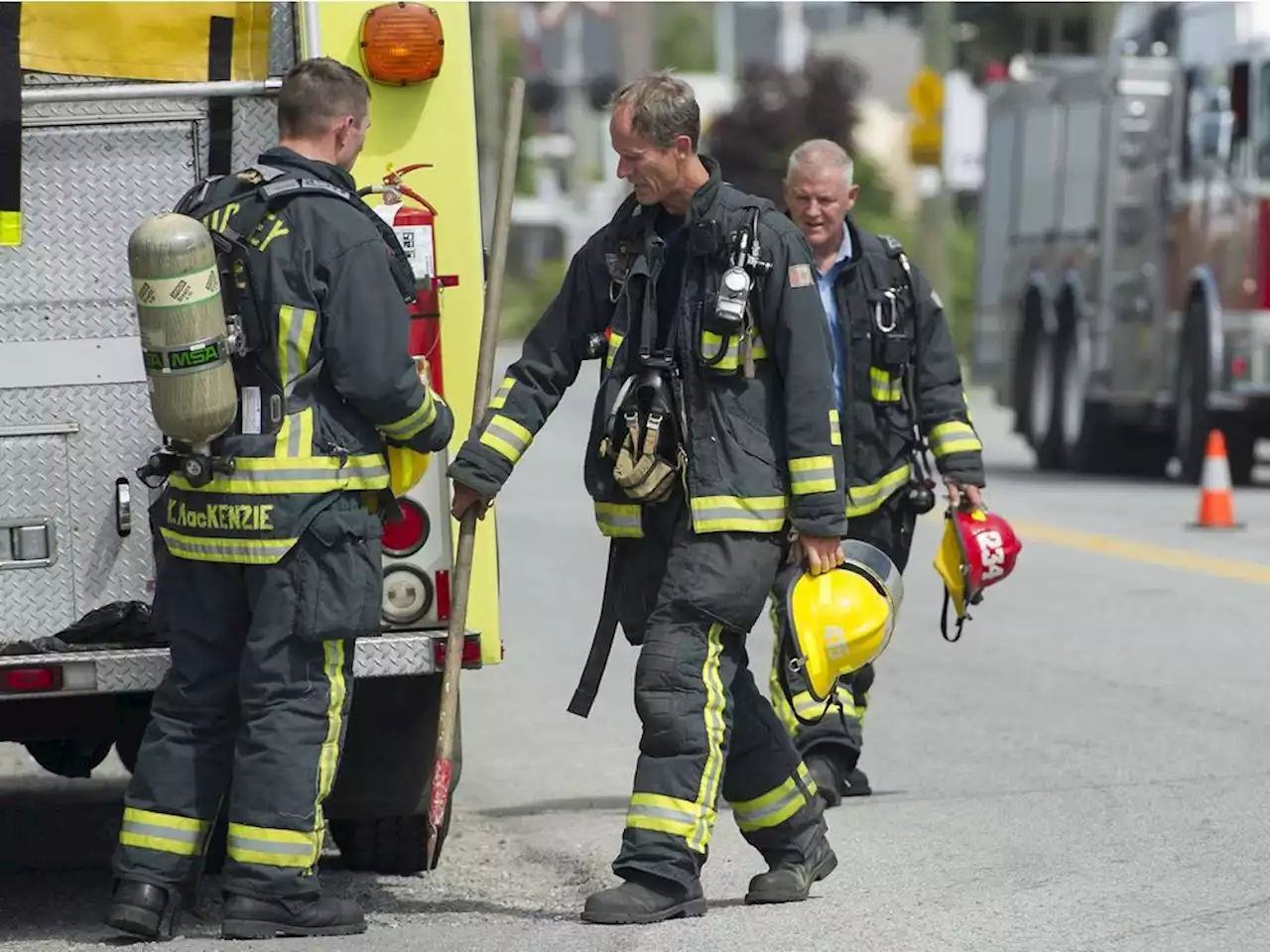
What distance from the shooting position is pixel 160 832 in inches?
239

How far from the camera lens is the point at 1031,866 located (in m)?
6.78

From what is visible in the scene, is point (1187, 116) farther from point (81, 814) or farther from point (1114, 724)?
point (81, 814)

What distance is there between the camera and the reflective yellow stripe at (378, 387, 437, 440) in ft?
19.7

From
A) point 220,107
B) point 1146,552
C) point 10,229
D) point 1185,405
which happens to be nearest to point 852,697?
point 220,107

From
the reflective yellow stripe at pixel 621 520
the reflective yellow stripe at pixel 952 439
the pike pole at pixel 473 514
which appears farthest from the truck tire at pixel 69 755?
the reflective yellow stripe at pixel 952 439

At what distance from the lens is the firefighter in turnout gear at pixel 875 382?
780cm

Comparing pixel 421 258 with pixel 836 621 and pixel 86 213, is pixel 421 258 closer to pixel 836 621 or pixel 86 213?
pixel 86 213

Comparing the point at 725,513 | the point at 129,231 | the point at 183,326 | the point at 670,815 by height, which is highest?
the point at 129,231

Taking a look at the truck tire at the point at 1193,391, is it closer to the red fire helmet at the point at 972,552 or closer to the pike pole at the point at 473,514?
the red fire helmet at the point at 972,552

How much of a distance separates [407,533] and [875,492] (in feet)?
5.90

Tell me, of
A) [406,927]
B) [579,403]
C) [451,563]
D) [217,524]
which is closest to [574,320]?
[451,563]

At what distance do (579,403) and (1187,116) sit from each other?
44.6ft

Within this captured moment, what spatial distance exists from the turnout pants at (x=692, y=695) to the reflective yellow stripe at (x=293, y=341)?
0.91 metres

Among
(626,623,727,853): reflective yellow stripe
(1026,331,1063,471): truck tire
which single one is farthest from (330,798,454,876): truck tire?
(1026,331,1063,471): truck tire
